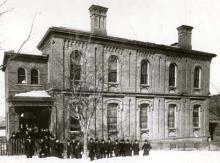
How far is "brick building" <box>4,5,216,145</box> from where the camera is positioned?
2089 cm

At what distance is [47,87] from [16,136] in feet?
14.7

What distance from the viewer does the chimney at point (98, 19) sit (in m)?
23.0

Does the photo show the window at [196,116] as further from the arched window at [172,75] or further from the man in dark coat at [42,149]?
A: the man in dark coat at [42,149]

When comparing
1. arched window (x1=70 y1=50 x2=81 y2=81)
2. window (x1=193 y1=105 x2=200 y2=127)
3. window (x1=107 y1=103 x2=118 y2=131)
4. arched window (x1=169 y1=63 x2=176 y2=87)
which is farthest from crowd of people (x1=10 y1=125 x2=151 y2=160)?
window (x1=193 y1=105 x2=200 y2=127)

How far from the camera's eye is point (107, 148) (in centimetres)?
1872

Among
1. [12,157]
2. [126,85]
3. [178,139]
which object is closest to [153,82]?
[126,85]

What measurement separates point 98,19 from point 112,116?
7.56m

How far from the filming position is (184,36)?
2808cm

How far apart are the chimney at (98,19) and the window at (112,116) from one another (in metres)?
5.70

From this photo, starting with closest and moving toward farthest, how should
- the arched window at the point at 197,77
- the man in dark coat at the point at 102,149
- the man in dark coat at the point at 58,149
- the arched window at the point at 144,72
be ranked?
the man in dark coat at the point at 58,149 < the man in dark coat at the point at 102,149 < the arched window at the point at 144,72 < the arched window at the point at 197,77

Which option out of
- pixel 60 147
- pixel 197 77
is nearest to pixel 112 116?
pixel 60 147

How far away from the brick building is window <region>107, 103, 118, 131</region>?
0.08m

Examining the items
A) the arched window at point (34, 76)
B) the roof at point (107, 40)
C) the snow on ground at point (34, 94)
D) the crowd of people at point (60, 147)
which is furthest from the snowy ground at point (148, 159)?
the roof at point (107, 40)

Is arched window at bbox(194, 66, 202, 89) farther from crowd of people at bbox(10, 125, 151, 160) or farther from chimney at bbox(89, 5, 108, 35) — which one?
crowd of people at bbox(10, 125, 151, 160)
